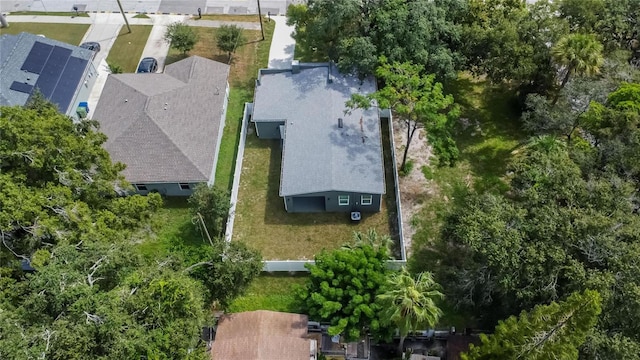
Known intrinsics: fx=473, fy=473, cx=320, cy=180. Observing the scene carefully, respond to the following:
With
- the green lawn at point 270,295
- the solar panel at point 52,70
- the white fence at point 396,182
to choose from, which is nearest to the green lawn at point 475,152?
the white fence at point 396,182

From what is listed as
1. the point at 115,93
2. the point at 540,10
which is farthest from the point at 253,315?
the point at 540,10

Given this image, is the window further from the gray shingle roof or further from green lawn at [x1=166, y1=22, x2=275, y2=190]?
the gray shingle roof

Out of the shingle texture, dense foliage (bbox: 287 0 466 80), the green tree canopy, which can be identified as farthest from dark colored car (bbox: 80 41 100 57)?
the shingle texture

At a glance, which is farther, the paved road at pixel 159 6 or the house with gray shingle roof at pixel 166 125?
the paved road at pixel 159 6

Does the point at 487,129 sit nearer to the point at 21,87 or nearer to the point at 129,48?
the point at 129,48

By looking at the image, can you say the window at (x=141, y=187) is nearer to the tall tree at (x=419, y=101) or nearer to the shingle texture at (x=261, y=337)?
the shingle texture at (x=261, y=337)

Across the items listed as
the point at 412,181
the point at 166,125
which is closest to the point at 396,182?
the point at 412,181

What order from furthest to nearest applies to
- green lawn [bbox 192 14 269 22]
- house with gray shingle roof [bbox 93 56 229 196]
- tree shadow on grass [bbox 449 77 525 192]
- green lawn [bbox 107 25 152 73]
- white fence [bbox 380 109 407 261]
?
green lawn [bbox 192 14 269 22] → green lawn [bbox 107 25 152 73] → tree shadow on grass [bbox 449 77 525 192] → house with gray shingle roof [bbox 93 56 229 196] → white fence [bbox 380 109 407 261]

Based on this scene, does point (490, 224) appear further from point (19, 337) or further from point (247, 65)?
point (247, 65)
